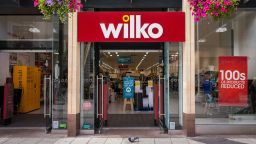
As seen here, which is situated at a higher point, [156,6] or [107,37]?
[156,6]

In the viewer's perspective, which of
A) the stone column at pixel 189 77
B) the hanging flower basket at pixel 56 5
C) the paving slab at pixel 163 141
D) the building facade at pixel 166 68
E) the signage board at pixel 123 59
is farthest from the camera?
the signage board at pixel 123 59

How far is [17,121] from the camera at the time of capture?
A: 15336 mm

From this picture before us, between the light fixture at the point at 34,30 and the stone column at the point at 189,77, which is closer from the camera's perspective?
the stone column at the point at 189,77

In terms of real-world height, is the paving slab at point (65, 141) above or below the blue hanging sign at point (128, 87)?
below

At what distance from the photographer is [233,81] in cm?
1265

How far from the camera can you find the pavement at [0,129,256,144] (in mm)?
11172

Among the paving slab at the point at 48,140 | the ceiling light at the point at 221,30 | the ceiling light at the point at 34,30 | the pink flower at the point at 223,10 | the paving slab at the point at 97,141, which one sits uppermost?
the ceiling light at the point at 34,30

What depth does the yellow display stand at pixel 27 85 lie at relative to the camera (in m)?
18.6

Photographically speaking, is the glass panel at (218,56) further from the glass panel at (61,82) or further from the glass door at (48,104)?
the glass door at (48,104)

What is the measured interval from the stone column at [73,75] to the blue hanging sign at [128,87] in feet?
18.0

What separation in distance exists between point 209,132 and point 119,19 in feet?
13.4

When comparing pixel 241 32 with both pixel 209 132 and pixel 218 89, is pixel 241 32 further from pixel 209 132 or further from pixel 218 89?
pixel 209 132

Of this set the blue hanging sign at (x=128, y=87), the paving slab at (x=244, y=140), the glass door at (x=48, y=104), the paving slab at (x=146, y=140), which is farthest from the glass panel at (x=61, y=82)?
the blue hanging sign at (x=128, y=87)

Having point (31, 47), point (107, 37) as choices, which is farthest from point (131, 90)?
point (107, 37)
